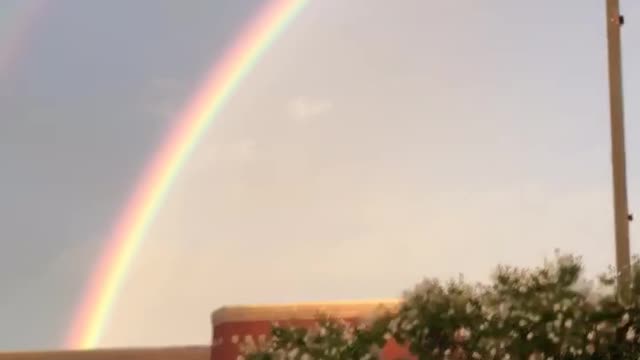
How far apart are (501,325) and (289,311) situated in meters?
8.93

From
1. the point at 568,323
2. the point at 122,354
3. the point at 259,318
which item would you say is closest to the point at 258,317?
the point at 259,318

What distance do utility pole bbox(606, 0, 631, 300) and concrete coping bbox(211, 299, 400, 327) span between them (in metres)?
5.73

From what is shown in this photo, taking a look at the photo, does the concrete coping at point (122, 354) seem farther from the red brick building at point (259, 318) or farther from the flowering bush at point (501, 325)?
the flowering bush at point (501, 325)

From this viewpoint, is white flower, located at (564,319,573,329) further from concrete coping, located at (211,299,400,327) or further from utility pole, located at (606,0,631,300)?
concrete coping, located at (211,299,400,327)

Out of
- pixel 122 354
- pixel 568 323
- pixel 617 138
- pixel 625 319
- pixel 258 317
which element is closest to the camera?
pixel 568 323

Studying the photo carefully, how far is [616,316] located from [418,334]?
287 centimetres

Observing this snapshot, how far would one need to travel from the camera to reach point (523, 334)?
16844 mm

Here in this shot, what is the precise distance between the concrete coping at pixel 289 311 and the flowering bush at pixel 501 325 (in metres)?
5.79

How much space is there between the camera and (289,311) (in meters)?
25.4

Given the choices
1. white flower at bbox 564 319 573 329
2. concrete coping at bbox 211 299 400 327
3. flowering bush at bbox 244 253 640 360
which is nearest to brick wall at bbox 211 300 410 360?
concrete coping at bbox 211 299 400 327

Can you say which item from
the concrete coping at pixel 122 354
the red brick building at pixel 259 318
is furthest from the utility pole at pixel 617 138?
the concrete coping at pixel 122 354

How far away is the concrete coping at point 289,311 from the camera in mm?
24922

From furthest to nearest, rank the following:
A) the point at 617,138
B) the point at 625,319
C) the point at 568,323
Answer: the point at 617,138
the point at 625,319
the point at 568,323

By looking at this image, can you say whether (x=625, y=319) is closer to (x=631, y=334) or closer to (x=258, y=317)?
(x=631, y=334)
